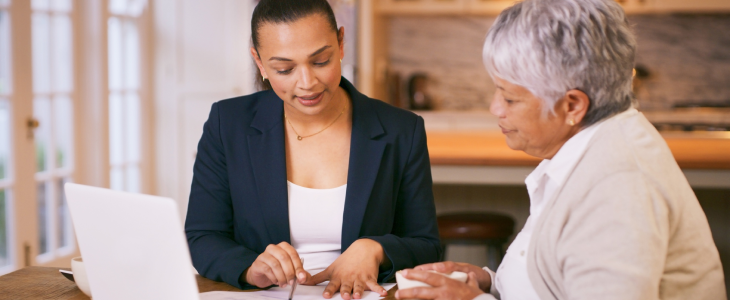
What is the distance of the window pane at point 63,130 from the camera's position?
11.8 ft

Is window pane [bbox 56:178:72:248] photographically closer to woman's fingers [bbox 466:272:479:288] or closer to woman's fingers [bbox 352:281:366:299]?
woman's fingers [bbox 352:281:366:299]

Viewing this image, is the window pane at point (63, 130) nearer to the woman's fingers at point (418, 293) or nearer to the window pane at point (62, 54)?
the window pane at point (62, 54)

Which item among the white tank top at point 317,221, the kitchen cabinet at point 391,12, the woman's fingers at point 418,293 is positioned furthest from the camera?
the kitchen cabinet at point 391,12

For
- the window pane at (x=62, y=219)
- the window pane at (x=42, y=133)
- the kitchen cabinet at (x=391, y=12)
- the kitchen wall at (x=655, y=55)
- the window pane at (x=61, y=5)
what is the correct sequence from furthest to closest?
the kitchen wall at (x=655, y=55)
the kitchen cabinet at (x=391, y=12)
the window pane at (x=62, y=219)
the window pane at (x=61, y=5)
the window pane at (x=42, y=133)

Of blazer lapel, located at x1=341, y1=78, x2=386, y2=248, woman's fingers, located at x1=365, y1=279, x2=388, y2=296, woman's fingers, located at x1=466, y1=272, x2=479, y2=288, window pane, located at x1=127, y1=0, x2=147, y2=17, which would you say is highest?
window pane, located at x1=127, y1=0, x2=147, y2=17

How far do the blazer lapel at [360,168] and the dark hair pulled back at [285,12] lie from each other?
235 millimetres

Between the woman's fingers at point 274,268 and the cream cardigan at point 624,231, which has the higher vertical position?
the cream cardigan at point 624,231

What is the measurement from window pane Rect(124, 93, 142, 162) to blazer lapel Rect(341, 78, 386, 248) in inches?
129

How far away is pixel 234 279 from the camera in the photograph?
1.21m

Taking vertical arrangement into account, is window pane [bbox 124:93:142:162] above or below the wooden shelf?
below

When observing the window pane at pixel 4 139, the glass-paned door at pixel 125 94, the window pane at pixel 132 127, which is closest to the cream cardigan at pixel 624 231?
the window pane at pixel 4 139

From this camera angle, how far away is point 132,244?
2.69 ft

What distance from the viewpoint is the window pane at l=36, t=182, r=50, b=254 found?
3.46 meters

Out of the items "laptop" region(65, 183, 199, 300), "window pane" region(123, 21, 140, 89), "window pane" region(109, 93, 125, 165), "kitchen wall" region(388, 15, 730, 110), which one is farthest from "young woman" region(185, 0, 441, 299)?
"kitchen wall" region(388, 15, 730, 110)
